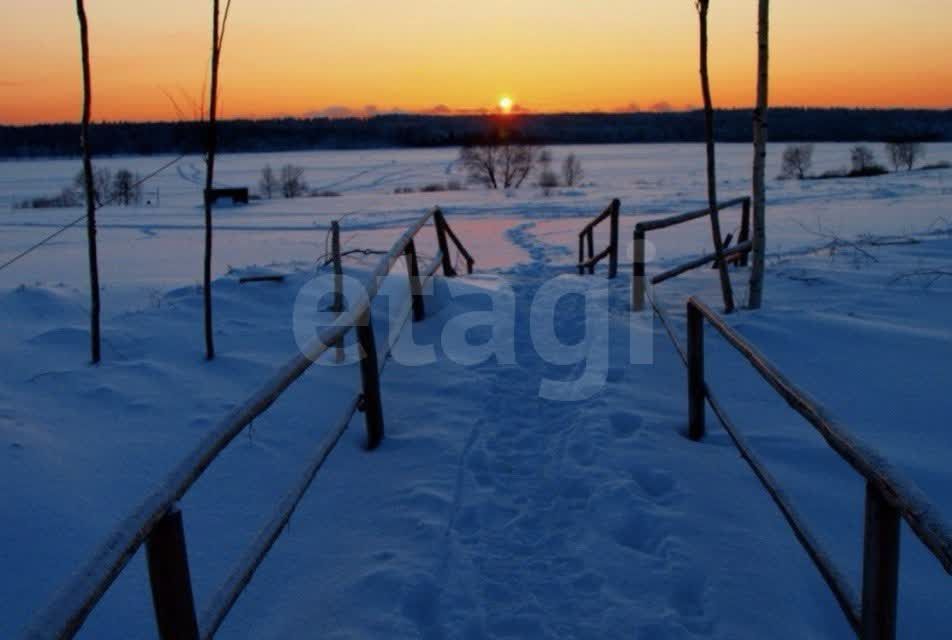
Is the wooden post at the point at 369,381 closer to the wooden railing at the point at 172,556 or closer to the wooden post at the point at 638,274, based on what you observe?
the wooden railing at the point at 172,556

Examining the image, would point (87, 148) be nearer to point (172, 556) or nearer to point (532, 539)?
point (532, 539)

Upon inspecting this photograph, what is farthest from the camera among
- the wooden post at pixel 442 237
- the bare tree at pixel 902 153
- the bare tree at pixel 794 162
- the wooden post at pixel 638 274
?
the bare tree at pixel 794 162

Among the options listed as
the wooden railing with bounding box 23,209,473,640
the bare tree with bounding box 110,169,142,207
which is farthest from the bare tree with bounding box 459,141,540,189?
the wooden railing with bounding box 23,209,473,640

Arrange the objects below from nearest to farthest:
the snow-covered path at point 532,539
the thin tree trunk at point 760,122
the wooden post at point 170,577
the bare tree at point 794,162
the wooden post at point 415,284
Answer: the wooden post at point 170,577 → the snow-covered path at point 532,539 → the thin tree trunk at point 760,122 → the wooden post at point 415,284 → the bare tree at point 794,162

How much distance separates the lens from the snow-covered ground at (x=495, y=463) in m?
2.93

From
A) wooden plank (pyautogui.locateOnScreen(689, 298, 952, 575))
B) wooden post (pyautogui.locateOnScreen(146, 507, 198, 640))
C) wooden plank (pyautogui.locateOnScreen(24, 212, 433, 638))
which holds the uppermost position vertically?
wooden plank (pyautogui.locateOnScreen(689, 298, 952, 575))

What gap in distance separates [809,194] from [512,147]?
33066 millimetres

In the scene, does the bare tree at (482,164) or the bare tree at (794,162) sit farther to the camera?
the bare tree at (482,164)

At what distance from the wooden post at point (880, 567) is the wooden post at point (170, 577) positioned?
1648 millimetres

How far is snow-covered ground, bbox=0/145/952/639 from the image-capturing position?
2928 mm

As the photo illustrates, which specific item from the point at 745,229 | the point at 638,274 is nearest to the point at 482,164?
the point at 745,229

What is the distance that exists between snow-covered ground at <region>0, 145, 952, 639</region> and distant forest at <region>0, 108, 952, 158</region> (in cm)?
8141

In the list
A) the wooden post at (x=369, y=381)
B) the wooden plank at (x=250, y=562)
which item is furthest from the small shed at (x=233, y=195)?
the wooden plank at (x=250, y=562)

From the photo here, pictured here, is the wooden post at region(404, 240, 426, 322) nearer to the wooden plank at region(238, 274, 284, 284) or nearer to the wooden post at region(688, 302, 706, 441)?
the wooden plank at region(238, 274, 284, 284)
